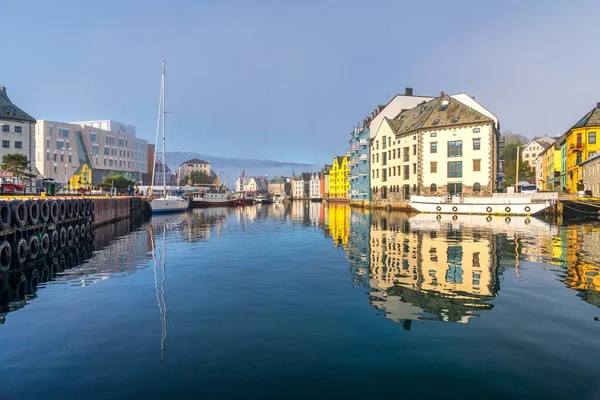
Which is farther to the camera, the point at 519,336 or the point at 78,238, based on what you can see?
the point at 78,238

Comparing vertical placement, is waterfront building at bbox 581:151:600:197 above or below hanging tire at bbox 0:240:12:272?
above

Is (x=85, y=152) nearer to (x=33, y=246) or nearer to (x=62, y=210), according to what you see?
(x=62, y=210)

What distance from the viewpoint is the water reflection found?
11.4 m

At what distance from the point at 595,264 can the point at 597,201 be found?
40076 mm

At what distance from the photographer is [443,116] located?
64.8 meters

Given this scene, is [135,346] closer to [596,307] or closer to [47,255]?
[596,307]

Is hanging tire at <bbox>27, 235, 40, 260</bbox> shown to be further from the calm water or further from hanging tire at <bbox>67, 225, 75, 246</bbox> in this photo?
hanging tire at <bbox>67, 225, 75, 246</bbox>

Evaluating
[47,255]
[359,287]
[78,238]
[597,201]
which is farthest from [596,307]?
[597,201]

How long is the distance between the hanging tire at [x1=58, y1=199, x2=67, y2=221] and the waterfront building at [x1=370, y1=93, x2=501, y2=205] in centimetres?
5228

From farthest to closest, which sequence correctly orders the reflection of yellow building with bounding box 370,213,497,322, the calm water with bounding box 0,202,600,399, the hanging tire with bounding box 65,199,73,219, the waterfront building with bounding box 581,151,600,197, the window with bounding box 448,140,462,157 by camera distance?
1. the window with bounding box 448,140,462,157
2. the waterfront building with bounding box 581,151,600,197
3. the hanging tire with bounding box 65,199,73,219
4. the reflection of yellow building with bounding box 370,213,497,322
5. the calm water with bounding box 0,202,600,399

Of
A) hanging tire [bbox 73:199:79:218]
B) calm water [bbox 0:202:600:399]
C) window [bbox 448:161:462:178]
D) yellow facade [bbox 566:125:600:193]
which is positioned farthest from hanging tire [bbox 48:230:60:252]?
yellow facade [bbox 566:125:600:193]

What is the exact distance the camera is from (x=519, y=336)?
29.1 feet

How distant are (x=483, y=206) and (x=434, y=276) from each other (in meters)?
43.3

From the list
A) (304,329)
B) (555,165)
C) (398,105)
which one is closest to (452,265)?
(304,329)
